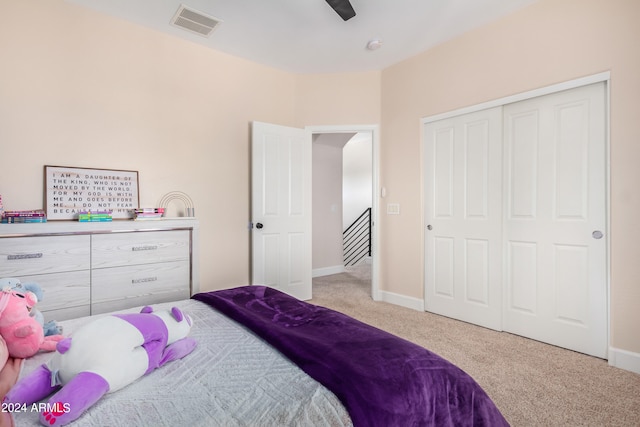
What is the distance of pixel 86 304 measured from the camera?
2.15 metres

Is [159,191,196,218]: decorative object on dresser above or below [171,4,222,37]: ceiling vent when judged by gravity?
below

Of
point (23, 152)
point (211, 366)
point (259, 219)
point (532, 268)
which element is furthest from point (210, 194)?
point (532, 268)

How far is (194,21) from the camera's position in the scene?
277 cm

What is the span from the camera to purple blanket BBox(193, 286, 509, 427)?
0.85 m

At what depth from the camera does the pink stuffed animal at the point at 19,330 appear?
1007 mm

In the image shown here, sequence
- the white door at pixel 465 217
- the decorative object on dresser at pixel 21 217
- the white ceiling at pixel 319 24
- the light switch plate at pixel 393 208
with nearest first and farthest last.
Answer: the decorative object on dresser at pixel 21 217 → the white ceiling at pixel 319 24 → the white door at pixel 465 217 → the light switch plate at pixel 393 208

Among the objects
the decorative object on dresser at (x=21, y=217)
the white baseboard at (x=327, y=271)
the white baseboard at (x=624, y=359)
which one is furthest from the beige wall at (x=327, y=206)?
the white baseboard at (x=624, y=359)

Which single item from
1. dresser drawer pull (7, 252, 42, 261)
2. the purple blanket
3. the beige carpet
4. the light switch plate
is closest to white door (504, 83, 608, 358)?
the beige carpet

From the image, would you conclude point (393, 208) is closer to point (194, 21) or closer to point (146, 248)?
point (146, 248)

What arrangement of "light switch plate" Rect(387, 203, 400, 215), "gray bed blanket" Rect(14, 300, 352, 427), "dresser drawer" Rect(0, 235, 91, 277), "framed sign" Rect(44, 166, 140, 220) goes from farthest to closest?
"light switch plate" Rect(387, 203, 400, 215), "framed sign" Rect(44, 166, 140, 220), "dresser drawer" Rect(0, 235, 91, 277), "gray bed blanket" Rect(14, 300, 352, 427)

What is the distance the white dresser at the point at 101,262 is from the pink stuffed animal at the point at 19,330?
114 centimetres

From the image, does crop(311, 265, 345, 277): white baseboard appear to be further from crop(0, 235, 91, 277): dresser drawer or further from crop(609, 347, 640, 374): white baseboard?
crop(609, 347, 640, 374): white baseboard

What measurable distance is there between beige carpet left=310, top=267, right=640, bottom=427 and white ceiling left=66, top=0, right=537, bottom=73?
2758 millimetres

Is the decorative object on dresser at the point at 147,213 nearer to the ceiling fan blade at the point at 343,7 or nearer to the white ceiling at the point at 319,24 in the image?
the white ceiling at the point at 319,24
